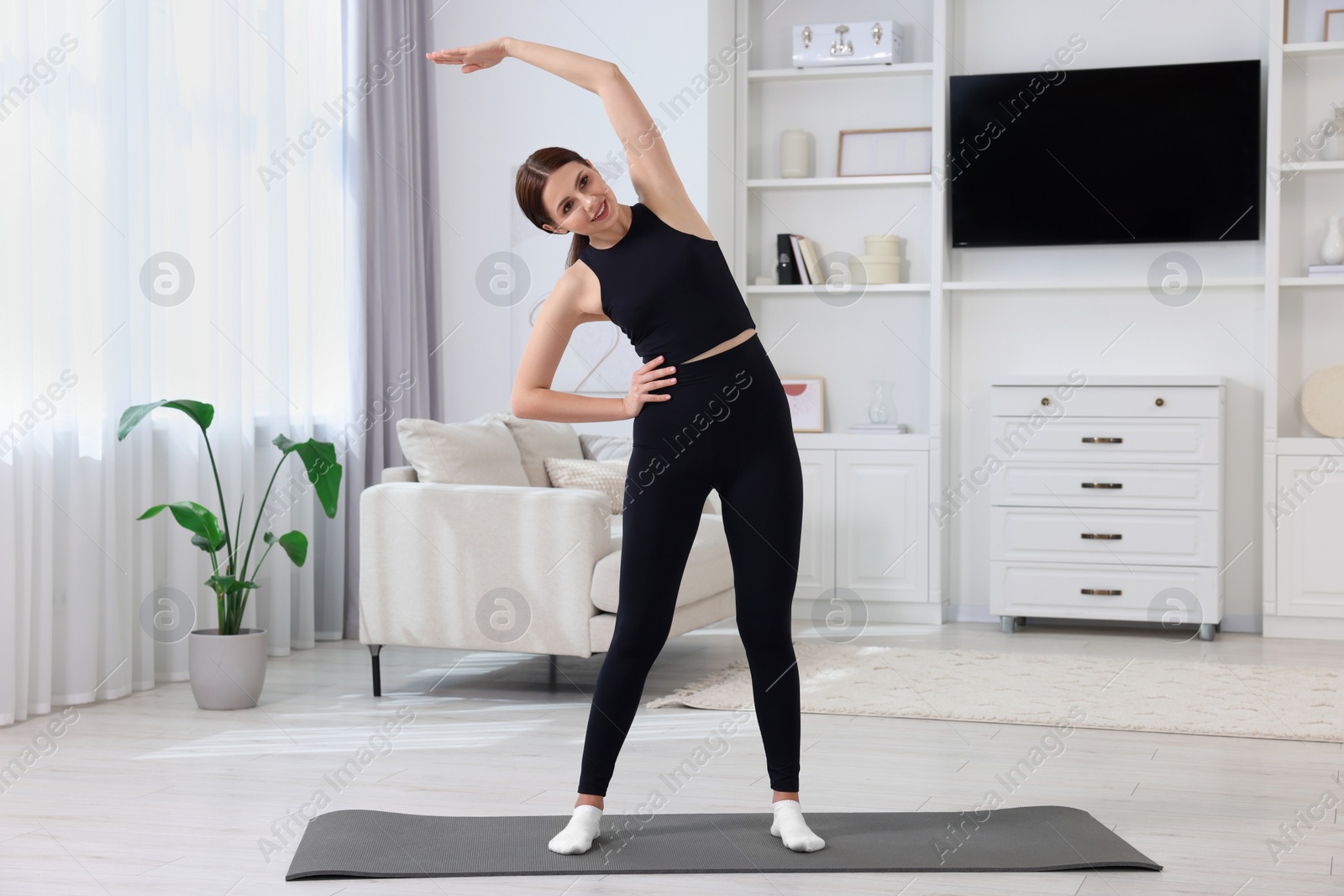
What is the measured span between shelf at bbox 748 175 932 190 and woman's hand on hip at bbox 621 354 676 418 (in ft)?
10.8

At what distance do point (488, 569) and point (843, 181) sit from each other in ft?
8.16

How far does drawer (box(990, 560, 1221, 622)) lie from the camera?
15.3ft

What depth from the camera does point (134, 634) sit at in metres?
3.78

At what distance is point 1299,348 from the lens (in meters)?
4.91

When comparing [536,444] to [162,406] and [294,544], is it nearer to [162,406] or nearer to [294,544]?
[294,544]

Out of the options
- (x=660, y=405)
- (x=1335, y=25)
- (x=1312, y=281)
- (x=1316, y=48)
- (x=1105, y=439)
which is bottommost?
(x=1105, y=439)

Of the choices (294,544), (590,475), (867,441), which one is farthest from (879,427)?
(294,544)

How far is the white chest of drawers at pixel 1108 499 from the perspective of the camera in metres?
4.64

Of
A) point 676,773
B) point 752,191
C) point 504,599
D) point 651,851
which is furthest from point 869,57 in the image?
point 651,851

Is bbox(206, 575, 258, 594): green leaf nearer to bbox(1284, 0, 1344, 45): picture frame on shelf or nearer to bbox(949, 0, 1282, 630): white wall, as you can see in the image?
bbox(949, 0, 1282, 630): white wall

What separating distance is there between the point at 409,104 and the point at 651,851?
3.60 m

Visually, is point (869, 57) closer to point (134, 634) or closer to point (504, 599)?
point (504, 599)

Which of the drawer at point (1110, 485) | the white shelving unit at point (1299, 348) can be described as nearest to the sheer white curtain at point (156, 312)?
the drawer at point (1110, 485)

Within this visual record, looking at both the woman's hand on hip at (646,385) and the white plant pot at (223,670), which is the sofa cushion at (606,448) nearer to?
the white plant pot at (223,670)
